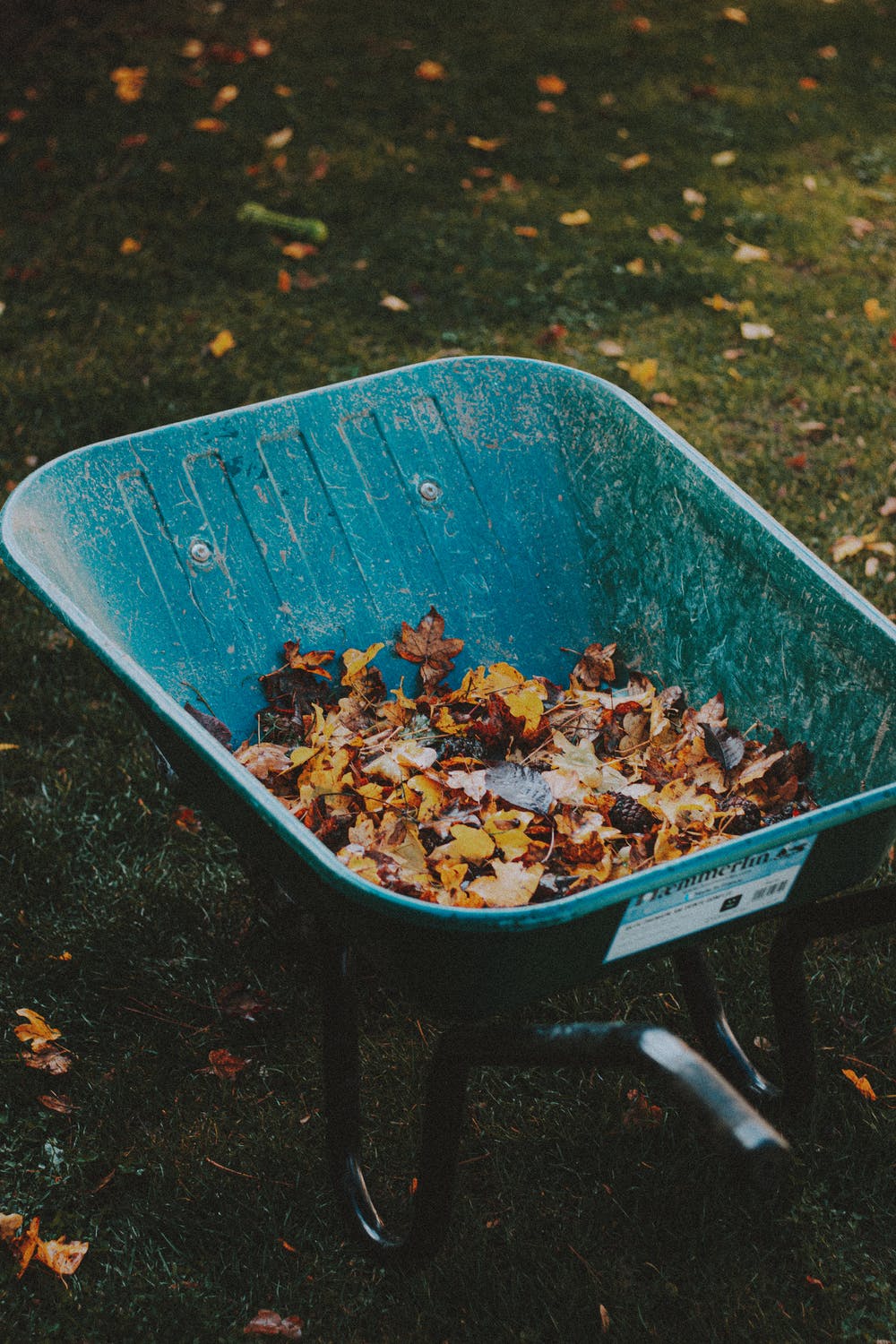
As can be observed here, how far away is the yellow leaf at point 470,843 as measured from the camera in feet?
5.43

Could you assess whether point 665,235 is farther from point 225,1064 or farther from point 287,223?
point 225,1064

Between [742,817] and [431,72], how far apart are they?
5285 millimetres

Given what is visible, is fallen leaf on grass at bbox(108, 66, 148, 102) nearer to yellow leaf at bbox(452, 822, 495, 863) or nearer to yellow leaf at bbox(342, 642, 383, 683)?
yellow leaf at bbox(342, 642, 383, 683)

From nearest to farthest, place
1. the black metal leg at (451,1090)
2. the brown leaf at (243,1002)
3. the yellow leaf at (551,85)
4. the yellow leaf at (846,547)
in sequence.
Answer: the black metal leg at (451,1090) → the brown leaf at (243,1002) → the yellow leaf at (846,547) → the yellow leaf at (551,85)

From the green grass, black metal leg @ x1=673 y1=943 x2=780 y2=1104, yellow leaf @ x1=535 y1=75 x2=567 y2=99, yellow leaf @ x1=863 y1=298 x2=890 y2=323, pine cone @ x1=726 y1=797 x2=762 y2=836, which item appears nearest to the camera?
pine cone @ x1=726 y1=797 x2=762 y2=836

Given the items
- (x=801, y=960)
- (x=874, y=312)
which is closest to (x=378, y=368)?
(x=874, y=312)

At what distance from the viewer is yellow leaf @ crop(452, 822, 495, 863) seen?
166 cm

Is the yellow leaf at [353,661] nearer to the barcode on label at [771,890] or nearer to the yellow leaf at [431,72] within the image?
the barcode on label at [771,890]

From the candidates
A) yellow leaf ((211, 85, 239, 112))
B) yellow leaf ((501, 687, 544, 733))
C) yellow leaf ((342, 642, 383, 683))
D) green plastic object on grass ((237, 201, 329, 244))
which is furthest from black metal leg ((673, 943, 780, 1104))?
yellow leaf ((211, 85, 239, 112))

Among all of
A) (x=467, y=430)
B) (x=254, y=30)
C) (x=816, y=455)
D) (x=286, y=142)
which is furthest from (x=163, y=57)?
(x=467, y=430)

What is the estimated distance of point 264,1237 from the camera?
1.88 meters

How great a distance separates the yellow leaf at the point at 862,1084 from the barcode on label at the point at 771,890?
813 mm

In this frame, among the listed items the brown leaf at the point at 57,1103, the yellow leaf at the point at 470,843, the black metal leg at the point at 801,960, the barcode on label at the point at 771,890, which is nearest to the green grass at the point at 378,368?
the brown leaf at the point at 57,1103

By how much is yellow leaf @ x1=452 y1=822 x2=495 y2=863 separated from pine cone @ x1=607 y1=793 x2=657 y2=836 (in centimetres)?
21
